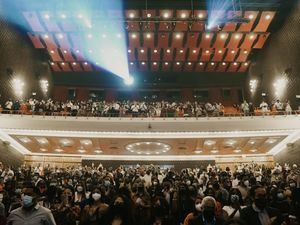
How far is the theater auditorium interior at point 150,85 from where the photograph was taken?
1798 centimetres

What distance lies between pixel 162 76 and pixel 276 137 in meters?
11.7

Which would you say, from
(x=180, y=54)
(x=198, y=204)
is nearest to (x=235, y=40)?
(x=180, y=54)

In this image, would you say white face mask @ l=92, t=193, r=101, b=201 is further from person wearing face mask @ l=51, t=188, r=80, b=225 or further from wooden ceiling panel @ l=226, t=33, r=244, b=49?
wooden ceiling panel @ l=226, t=33, r=244, b=49

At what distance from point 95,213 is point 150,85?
76.3 ft

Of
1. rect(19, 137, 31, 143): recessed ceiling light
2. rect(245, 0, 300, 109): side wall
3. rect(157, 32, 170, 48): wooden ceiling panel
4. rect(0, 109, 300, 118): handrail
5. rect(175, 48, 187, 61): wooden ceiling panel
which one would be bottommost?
rect(19, 137, 31, 143): recessed ceiling light

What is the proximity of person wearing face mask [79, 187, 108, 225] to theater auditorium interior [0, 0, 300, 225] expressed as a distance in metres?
6.07

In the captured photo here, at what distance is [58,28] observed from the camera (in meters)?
22.3

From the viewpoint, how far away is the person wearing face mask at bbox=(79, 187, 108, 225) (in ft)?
12.1

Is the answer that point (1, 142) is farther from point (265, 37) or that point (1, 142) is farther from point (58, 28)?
point (265, 37)

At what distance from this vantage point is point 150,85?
27.0 meters

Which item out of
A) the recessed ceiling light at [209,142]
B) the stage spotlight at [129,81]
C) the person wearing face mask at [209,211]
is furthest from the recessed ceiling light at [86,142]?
the person wearing face mask at [209,211]

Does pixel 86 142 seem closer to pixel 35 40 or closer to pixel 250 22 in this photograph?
pixel 35 40

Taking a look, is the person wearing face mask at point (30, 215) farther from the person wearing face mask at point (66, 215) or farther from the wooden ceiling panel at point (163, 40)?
the wooden ceiling panel at point (163, 40)

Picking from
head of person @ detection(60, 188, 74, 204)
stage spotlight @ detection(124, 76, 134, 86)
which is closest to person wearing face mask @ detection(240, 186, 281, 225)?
head of person @ detection(60, 188, 74, 204)
